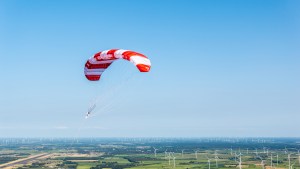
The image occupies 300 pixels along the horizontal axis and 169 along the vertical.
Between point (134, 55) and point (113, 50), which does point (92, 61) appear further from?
point (134, 55)

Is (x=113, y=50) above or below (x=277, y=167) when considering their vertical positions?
above

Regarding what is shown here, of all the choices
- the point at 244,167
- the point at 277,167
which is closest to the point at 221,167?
the point at 244,167

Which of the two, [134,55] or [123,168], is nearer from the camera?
[134,55]

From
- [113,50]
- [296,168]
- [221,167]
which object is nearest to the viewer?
[113,50]

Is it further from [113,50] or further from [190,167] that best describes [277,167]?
[113,50]

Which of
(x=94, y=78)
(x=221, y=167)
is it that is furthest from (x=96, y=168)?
(x=94, y=78)

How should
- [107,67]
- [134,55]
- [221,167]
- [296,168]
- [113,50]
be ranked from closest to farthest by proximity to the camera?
[134,55]
[113,50]
[107,67]
[296,168]
[221,167]
